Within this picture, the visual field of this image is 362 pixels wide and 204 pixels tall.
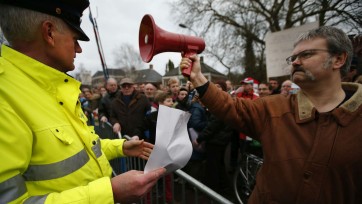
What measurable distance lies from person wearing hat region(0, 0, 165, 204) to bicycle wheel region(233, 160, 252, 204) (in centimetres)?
317

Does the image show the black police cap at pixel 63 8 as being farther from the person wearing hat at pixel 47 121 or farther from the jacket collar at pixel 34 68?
the jacket collar at pixel 34 68

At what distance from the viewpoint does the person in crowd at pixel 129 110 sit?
4.86m

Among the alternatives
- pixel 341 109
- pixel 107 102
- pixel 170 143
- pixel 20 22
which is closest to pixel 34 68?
pixel 20 22

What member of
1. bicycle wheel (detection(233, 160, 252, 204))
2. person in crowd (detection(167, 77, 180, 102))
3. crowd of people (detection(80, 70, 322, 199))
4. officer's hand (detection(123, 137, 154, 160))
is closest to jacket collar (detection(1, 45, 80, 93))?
officer's hand (detection(123, 137, 154, 160))

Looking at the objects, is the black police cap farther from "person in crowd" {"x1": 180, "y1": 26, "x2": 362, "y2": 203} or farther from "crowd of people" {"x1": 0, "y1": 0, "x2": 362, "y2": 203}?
"person in crowd" {"x1": 180, "y1": 26, "x2": 362, "y2": 203}

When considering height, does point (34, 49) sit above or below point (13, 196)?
above

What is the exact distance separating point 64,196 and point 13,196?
0.53 ft

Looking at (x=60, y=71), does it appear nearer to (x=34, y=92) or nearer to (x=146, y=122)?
(x=34, y=92)

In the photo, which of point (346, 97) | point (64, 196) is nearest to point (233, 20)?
point (346, 97)

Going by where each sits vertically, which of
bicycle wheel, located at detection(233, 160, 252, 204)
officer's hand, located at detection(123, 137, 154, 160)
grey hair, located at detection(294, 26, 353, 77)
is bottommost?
bicycle wheel, located at detection(233, 160, 252, 204)

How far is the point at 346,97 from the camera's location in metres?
1.80

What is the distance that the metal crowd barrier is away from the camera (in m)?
1.55

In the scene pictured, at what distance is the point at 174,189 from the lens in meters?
3.62

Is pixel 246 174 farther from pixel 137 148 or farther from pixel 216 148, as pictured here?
pixel 137 148
